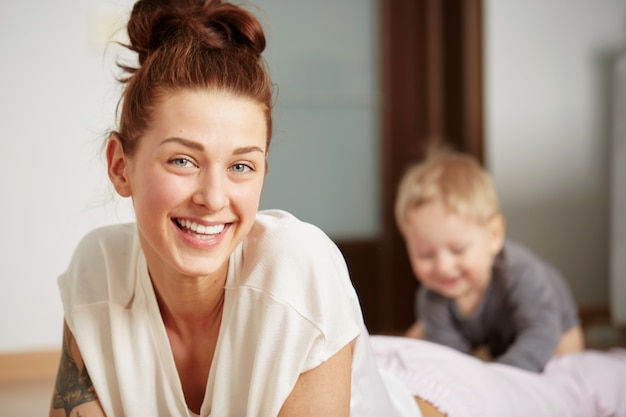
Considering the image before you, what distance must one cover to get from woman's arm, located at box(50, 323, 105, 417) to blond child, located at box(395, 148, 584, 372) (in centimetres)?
88

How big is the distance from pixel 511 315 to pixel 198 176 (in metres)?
1.08

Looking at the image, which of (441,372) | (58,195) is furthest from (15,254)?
(441,372)

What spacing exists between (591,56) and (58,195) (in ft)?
5.47

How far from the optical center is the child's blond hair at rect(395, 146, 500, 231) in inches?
63.2

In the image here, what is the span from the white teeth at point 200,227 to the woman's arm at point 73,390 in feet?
0.86

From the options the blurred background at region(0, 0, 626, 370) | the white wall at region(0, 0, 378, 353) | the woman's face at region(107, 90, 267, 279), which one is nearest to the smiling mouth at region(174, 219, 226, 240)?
the woman's face at region(107, 90, 267, 279)

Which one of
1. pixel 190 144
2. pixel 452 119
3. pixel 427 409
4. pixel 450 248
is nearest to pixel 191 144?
pixel 190 144

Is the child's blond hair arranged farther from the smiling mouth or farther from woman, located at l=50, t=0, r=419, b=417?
the smiling mouth

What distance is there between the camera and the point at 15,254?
1593 mm

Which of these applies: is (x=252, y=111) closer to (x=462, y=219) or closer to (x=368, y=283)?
(x=462, y=219)

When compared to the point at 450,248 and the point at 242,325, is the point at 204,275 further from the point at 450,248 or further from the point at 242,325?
the point at 450,248

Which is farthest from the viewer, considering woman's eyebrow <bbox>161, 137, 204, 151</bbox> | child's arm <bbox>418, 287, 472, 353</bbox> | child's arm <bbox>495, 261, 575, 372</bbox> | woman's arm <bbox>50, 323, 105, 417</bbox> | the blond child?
child's arm <bbox>418, 287, 472, 353</bbox>

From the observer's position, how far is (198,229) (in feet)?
2.59

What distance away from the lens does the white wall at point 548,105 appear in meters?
2.29
